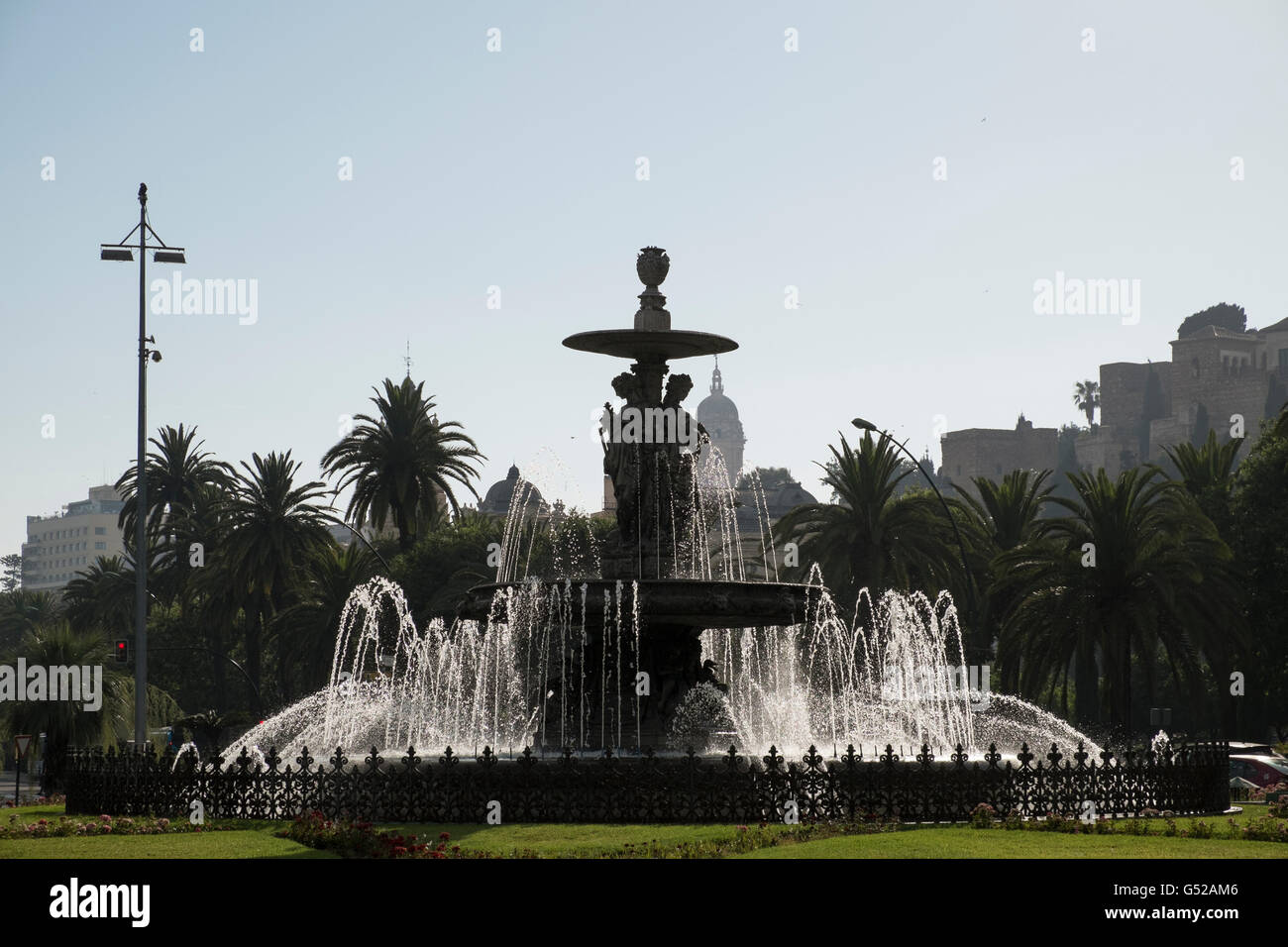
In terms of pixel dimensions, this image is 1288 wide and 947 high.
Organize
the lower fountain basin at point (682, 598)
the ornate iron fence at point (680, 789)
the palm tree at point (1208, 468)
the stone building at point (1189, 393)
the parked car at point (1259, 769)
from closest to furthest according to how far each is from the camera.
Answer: the ornate iron fence at point (680, 789) → the lower fountain basin at point (682, 598) → the parked car at point (1259, 769) → the palm tree at point (1208, 468) → the stone building at point (1189, 393)

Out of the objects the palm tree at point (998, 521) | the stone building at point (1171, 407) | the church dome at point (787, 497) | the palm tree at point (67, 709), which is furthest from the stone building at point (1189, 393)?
the palm tree at point (67, 709)

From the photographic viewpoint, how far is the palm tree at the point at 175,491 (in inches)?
2418

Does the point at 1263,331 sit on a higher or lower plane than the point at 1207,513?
higher

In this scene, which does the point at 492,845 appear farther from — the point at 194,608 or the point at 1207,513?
the point at 194,608

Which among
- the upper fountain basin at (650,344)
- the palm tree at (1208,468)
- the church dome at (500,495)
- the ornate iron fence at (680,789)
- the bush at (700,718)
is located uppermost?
the church dome at (500,495)

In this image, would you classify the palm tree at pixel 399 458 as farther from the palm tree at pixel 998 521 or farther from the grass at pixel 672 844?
the grass at pixel 672 844

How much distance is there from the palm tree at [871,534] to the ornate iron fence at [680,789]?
25.0 meters

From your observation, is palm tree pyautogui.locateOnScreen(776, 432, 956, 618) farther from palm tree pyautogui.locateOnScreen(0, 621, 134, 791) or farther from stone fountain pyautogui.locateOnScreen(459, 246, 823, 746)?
stone fountain pyautogui.locateOnScreen(459, 246, 823, 746)

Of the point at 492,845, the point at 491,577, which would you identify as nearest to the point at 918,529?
the point at 491,577
